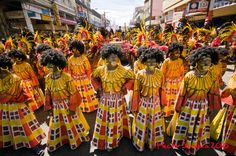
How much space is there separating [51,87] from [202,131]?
9.90ft

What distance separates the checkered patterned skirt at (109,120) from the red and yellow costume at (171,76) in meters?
1.64

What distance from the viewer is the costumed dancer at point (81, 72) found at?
431cm

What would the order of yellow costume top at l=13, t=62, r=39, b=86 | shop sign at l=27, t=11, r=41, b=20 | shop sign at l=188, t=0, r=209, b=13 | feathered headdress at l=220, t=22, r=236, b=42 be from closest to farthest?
feathered headdress at l=220, t=22, r=236, b=42, yellow costume top at l=13, t=62, r=39, b=86, shop sign at l=27, t=11, r=41, b=20, shop sign at l=188, t=0, r=209, b=13

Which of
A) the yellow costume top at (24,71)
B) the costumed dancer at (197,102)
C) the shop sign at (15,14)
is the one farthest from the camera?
the shop sign at (15,14)

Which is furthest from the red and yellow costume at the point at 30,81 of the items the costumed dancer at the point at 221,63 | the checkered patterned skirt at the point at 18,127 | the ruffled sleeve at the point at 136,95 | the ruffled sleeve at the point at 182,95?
the costumed dancer at the point at 221,63

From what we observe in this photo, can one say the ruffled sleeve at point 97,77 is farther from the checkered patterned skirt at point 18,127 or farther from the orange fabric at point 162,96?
the checkered patterned skirt at point 18,127

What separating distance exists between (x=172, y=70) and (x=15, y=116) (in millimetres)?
3751

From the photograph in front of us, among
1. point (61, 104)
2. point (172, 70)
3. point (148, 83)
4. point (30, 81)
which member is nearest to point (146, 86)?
point (148, 83)

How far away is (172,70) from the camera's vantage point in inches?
158

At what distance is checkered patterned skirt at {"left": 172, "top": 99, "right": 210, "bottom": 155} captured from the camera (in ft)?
9.11

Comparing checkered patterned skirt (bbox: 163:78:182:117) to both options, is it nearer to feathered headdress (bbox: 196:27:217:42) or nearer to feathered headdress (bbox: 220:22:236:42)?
feathered headdress (bbox: 220:22:236:42)

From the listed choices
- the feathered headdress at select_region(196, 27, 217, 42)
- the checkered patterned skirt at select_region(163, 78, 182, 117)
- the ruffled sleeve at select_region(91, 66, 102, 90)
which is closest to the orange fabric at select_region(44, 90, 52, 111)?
the ruffled sleeve at select_region(91, 66, 102, 90)

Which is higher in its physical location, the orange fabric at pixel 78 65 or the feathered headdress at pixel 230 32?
the feathered headdress at pixel 230 32

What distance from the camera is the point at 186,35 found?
24.5 feet
